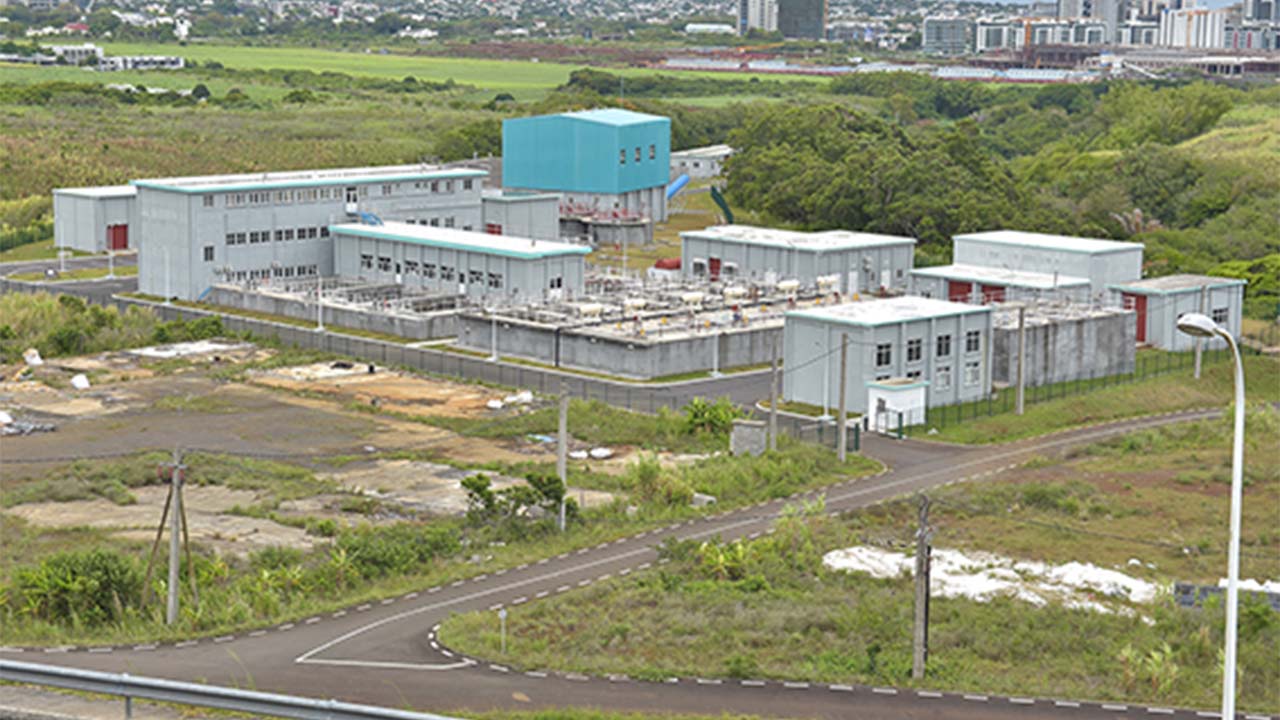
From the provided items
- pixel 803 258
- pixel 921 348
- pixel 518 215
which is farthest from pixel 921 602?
pixel 518 215

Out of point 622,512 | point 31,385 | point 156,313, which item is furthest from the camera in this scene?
point 156,313

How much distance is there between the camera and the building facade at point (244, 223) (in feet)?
228

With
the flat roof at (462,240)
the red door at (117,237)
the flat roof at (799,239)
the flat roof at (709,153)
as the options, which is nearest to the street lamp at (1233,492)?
the flat roof at (462,240)

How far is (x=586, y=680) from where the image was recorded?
88.6 feet

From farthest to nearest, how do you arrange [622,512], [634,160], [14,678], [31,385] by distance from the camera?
[634,160] → [31,385] → [622,512] → [14,678]

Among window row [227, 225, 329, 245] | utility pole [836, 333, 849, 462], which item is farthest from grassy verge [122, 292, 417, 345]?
utility pole [836, 333, 849, 462]

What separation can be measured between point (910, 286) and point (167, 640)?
42.8 meters

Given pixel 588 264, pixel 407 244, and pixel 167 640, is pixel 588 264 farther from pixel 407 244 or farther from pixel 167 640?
pixel 167 640

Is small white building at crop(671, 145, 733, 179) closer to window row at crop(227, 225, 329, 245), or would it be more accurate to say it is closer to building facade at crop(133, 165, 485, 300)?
building facade at crop(133, 165, 485, 300)

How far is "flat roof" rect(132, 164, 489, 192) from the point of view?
70500 mm

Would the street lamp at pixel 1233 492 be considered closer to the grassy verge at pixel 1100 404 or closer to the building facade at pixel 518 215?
the grassy verge at pixel 1100 404

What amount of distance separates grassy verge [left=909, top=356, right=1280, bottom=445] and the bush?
2478 cm

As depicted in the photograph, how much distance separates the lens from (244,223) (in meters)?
70.7

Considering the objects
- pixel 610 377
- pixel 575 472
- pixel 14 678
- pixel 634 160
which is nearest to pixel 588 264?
pixel 634 160
